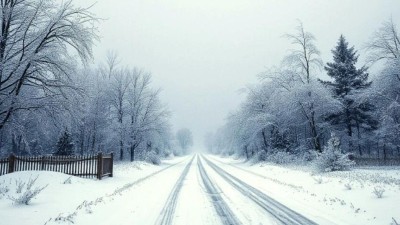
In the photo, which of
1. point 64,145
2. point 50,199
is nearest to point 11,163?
point 50,199

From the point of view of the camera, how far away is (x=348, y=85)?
35844 mm

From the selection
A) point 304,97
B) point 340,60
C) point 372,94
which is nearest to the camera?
point 372,94

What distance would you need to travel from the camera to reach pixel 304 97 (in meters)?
29.0

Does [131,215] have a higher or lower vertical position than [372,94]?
lower

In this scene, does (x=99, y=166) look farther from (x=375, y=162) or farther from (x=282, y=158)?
(x=375, y=162)

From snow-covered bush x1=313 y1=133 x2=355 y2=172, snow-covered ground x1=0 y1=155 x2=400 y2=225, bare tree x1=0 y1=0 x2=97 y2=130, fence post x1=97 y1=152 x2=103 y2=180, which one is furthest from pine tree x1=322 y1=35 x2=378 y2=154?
bare tree x1=0 y1=0 x2=97 y2=130

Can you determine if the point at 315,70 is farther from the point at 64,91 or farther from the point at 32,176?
the point at 32,176

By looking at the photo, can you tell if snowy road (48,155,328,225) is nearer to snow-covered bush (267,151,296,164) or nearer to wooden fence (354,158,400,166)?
wooden fence (354,158,400,166)

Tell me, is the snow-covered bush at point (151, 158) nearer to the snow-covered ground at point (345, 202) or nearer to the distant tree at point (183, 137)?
the snow-covered ground at point (345, 202)

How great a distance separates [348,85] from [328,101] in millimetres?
8411

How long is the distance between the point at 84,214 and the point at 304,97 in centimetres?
2489

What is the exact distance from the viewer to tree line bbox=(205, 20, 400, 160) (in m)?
27.0

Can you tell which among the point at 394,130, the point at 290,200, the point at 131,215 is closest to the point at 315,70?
the point at 394,130

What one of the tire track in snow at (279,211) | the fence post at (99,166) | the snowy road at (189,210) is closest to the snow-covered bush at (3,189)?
the snowy road at (189,210)
